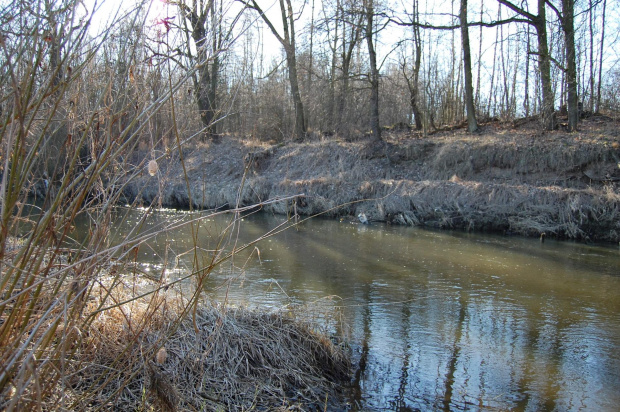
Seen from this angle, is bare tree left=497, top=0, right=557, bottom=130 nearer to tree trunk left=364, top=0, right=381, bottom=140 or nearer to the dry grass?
tree trunk left=364, top=0, right=381, bottom=140

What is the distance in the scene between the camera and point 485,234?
39.8 feet

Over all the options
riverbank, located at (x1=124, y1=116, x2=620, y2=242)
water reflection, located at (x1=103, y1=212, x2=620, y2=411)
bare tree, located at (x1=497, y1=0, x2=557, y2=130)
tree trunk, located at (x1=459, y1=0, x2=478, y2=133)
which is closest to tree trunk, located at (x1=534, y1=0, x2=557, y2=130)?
bare tree, located at (x1=497, y1=0, x2=557, y2=130)

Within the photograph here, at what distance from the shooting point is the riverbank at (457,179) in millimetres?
11961

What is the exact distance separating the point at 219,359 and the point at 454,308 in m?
3.65

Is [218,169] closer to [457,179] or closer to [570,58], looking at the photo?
[457,179]

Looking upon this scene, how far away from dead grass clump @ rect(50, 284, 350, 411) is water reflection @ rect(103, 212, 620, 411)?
35cm

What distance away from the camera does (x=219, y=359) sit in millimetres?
3525

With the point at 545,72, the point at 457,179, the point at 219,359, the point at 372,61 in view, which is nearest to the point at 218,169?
the point at 372,61

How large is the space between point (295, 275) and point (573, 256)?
6.03 m

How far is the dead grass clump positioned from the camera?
2879mm

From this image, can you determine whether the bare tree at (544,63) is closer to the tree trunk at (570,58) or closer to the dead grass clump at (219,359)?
the tree trunk at (570,58)

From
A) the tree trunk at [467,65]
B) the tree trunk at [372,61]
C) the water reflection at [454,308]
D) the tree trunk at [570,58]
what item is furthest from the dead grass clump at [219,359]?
the tree trunk at [467,65]

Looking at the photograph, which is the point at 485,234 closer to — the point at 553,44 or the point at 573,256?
the point at 573,256

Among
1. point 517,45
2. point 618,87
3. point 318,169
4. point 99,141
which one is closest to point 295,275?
point 99,141
